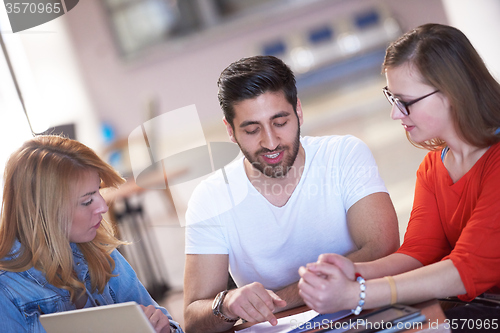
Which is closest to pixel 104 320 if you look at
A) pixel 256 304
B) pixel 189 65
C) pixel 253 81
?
pixel 256 304

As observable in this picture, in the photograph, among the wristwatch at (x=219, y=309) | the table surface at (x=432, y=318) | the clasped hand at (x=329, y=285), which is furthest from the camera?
the wristwatch at (x=219, y=309)

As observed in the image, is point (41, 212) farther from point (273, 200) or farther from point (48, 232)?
point (273, 200)

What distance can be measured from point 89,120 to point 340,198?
2.32 meters

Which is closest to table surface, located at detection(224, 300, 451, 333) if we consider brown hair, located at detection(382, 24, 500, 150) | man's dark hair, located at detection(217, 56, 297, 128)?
brown hair, located at detection(382, 24, 500, 150)

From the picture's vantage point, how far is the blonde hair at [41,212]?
1.28 meters

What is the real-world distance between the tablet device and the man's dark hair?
2.70 feet

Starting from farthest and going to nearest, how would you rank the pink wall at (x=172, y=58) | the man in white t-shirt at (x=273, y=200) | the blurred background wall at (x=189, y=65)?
the pink wall at (x=172, y=58) → the blurred background wall at (x=189, y=65) → the man in white t-shirt at (x=273, y=200)

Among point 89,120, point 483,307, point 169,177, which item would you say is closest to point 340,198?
point 483,307

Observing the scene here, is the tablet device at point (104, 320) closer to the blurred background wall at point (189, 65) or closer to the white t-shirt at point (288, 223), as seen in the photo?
the white t-shirt at point (288, 223)

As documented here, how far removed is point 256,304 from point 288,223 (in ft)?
1.54

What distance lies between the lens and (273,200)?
5.00 ft

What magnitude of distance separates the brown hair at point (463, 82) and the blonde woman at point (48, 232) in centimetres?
89

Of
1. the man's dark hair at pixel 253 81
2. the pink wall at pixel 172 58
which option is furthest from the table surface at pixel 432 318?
the pink wall at pixel 172 58

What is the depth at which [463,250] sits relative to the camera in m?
1.01
